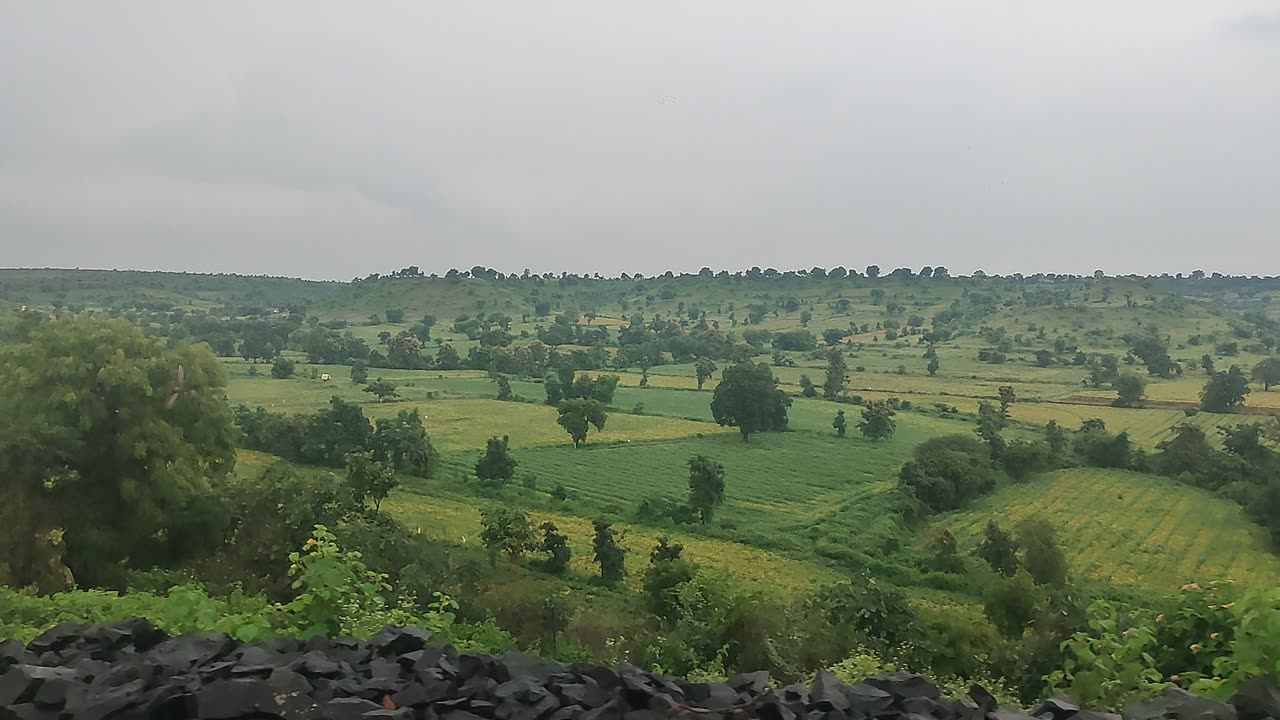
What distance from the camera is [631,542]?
2050 cm

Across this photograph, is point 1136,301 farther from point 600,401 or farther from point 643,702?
point 643,702

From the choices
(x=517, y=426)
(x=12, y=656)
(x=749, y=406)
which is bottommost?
(x=517, y=426)

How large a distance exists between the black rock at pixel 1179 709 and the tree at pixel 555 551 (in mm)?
14573

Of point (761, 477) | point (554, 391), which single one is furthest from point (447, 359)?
point (761, 477)

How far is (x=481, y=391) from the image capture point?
142ft

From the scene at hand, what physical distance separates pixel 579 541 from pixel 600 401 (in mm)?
21275

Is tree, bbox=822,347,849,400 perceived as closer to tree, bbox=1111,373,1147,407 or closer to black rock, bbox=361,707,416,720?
tree, bbox=1111,373,1147,407

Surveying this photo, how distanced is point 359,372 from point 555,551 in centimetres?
2914

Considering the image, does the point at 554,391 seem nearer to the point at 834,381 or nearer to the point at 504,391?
the point at 504,391

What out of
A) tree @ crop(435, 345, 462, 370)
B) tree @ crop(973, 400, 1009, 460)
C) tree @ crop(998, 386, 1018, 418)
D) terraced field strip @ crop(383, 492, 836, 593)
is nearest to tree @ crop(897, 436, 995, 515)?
tree @ crop(973, 400, 1009, 460)

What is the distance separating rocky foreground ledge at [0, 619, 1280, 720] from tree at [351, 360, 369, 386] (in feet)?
125

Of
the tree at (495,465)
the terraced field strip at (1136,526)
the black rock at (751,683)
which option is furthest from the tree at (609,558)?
the black rock at (751,683)

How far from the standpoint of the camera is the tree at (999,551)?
60.3 ft

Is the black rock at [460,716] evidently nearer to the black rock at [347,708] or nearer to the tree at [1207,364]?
the black rock at [347,708]
